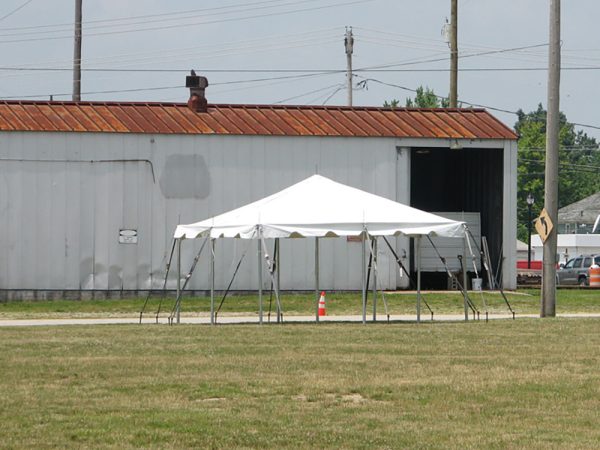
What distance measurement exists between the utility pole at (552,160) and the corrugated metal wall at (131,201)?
12.1 meters

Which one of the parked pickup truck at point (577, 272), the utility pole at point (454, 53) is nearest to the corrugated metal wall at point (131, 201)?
the utility pole at point (454, 53)

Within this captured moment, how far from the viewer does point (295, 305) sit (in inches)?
1494

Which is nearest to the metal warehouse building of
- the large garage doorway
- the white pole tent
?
the large garage doorway

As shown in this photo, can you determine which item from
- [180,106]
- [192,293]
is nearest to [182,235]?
[192,293]

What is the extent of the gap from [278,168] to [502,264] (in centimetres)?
771

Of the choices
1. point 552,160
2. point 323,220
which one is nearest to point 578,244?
point 552,160

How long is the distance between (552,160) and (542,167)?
10042 cm

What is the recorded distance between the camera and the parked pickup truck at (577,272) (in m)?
63.1

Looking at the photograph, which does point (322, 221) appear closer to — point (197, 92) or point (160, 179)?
point (160, 179)

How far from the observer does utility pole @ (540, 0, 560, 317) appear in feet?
99.7

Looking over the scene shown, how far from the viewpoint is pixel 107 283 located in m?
41.2

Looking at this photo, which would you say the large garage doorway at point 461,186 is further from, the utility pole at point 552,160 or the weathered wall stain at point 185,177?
the utility pole at point 552,160

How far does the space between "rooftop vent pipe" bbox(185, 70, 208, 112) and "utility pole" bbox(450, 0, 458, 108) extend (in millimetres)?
11635

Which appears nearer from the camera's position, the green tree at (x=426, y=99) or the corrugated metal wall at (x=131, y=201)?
the corrugated metal wall at (x=131, y=201)
